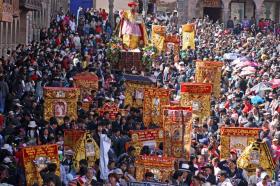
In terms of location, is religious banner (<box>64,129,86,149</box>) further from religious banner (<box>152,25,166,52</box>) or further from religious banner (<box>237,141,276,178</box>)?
religious banner (<box>152,25,166,52</box>)

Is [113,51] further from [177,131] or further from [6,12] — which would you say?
[177,131]

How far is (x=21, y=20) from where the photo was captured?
3722 centimetres

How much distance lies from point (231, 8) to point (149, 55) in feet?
90.8

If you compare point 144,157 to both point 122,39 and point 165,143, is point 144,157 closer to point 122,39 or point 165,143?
point 165,143

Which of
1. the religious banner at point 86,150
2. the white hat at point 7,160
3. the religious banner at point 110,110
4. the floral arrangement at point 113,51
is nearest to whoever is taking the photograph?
the white hat at point 7,160

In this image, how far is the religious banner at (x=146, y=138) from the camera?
19.1m

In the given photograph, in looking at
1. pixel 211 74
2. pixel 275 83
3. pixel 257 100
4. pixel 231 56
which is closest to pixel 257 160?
pixel 257 100

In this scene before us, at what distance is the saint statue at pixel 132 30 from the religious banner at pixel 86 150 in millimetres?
18144

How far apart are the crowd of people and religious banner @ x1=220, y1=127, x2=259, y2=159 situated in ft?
0.70

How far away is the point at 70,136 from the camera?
1864cm

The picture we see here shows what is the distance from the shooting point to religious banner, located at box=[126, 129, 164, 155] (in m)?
19.1

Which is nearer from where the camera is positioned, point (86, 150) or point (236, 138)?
point (86, 150)

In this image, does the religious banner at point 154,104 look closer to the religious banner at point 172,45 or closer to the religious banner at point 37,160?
the religious banner at point 37,160

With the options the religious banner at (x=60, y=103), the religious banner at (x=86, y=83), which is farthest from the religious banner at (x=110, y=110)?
the religious banner at (x=86, y=83)
